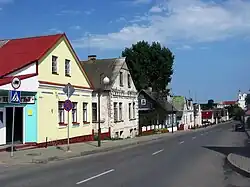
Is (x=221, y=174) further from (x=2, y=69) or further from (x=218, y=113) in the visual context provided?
(x=218, y=113)

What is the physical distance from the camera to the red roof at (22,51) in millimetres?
24489

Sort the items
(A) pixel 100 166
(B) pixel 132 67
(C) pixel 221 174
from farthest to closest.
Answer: (B) pixel 132 67 < (A) pixel 100 166 < (C) pixel 221 174

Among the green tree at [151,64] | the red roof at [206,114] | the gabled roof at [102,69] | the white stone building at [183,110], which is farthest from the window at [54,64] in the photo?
the red roof at [206,114]

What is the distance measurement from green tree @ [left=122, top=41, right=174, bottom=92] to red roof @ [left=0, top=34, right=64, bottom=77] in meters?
40.6

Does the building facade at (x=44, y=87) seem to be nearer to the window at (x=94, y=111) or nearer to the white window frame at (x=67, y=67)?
the white window frame at (x=67, y=67)

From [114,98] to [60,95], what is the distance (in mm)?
15387

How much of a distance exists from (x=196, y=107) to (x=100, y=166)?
112992 mm

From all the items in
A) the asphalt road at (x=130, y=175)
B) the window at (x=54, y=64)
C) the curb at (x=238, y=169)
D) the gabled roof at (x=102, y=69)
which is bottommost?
the asphalt road at (x=130, y=175)

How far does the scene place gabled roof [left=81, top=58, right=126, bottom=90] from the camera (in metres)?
42.8

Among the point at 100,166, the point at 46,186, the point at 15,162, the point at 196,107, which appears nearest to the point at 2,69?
the point at 15,162

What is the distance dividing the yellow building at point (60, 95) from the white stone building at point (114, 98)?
26.8 ft

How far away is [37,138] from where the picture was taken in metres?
23.9

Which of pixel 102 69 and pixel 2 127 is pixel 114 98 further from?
pixel 2 127

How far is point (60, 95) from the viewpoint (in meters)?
27.2
